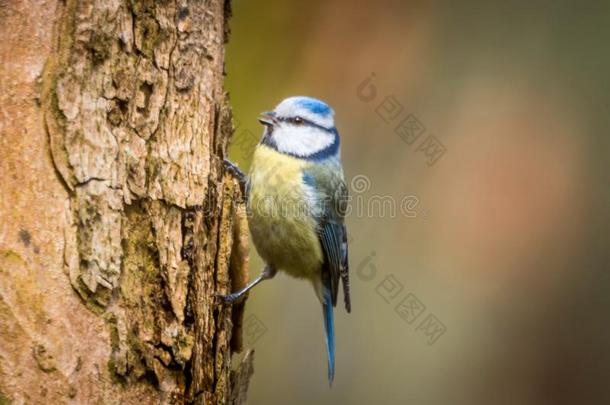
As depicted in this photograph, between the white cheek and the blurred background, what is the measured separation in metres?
1.16

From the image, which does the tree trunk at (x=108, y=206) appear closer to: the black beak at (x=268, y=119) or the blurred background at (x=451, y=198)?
the black beak at (x=268, y=119)

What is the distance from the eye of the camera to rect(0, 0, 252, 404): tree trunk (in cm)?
174

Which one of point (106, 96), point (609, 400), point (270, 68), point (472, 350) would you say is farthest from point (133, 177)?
point (609, 400)

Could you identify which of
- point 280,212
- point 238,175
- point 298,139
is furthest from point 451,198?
point 238,175

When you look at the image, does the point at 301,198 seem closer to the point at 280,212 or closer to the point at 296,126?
the point at 280,212

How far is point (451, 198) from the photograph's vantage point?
14.7ft

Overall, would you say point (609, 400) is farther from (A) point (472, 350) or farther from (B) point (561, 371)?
(A) point (472, 350)

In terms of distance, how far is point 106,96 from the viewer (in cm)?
192

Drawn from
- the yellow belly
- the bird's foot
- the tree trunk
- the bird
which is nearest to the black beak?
the bird

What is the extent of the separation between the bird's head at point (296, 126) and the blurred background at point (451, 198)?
1.15 m

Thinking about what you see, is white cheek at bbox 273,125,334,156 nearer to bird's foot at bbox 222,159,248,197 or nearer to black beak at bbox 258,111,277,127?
black beak at bbox 258,111,277,127

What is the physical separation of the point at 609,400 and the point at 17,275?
4173mm

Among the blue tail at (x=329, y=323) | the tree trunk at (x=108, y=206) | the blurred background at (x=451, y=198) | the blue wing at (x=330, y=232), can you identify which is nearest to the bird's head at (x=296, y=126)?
the blue wing at (x=330, y=232)

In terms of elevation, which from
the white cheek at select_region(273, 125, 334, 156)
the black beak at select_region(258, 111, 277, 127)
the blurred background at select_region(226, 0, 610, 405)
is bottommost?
the blurred background at select_region(226, 0, 610, 405)
